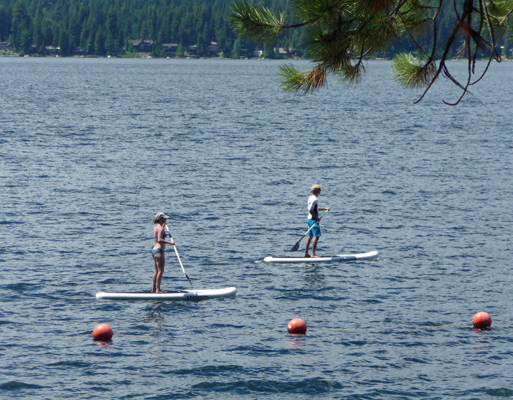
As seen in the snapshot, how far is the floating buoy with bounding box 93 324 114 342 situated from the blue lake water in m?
0.27

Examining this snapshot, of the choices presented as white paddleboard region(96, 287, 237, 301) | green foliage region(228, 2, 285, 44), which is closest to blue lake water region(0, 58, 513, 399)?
white paddleboard region(96, 287, 237, 301)

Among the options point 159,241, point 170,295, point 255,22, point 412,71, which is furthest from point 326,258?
point 255,22

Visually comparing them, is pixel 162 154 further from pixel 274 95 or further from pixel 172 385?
pixel 274 95

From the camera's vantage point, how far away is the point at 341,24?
13.1 meters

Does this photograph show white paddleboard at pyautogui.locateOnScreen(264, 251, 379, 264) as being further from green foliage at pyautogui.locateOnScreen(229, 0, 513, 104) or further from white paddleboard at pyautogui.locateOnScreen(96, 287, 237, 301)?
green foliage at pyautogui.locateOnScreen(229, 0, 513, 104)

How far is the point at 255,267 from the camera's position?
86.3ft

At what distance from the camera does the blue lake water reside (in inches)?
708

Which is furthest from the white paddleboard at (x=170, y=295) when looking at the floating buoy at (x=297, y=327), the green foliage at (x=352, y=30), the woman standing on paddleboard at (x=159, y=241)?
the green foliage at (x=352, y=30)

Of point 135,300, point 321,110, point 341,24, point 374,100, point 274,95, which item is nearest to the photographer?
point 341,24

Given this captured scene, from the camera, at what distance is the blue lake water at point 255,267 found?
17984mm

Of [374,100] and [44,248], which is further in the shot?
[374,100]

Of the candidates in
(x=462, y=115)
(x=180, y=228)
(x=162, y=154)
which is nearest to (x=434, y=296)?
(x=180, y=228)

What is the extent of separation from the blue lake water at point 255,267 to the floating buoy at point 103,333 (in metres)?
0.27

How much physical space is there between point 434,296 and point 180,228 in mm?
Result: 12317
